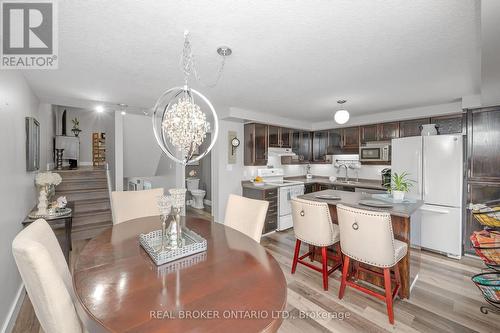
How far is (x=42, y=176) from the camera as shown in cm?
280

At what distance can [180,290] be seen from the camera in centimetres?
99

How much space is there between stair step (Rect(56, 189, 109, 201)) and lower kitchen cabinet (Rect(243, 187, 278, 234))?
3.04 m

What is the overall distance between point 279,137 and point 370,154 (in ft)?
6.27

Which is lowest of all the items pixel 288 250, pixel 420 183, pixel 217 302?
pixel 288 250

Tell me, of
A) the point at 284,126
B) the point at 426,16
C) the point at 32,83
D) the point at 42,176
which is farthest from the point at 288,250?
the point at 32,83

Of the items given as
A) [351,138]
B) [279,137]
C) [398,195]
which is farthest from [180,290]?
[351,138]

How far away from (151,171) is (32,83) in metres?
3.97

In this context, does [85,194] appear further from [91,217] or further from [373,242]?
[373,242]

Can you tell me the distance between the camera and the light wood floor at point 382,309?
→ 1851 mm

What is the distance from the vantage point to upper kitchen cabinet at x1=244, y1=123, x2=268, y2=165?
446cm

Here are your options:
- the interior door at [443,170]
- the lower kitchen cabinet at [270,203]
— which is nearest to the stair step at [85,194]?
the lower kitchen cabinet at [270,203]

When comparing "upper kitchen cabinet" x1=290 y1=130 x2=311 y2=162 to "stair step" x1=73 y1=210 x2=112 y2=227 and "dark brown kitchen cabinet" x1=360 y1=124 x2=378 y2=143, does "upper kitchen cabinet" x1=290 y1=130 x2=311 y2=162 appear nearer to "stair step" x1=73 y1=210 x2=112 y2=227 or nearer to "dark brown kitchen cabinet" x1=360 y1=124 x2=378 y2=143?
"dark brown kitchen cabinet" x1=360 y1=124 x2=378 y2=143

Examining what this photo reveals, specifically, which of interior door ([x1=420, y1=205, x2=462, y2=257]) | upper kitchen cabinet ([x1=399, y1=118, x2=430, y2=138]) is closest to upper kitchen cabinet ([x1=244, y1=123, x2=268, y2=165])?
upper kitchen cabinet ([x1=399, y1=118, x2=430, y2=138])

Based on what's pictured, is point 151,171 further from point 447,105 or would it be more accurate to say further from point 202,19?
point 447,105
